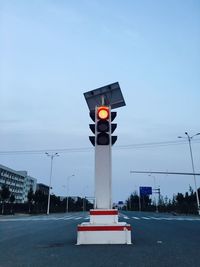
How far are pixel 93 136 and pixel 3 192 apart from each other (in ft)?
174

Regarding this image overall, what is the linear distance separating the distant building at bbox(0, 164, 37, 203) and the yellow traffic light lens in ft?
347

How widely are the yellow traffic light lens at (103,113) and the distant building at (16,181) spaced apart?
347 feet

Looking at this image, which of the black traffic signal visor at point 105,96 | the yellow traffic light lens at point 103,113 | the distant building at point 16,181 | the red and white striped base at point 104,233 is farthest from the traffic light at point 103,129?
the distant building at point 16,181

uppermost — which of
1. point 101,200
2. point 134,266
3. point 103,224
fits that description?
point 101,200

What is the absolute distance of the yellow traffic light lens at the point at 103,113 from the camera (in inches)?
328


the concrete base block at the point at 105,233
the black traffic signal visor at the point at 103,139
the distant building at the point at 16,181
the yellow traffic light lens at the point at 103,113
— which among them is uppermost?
the distant building at the point at 16,181

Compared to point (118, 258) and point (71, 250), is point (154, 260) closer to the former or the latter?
point (118, 258)

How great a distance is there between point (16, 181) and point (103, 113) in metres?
124

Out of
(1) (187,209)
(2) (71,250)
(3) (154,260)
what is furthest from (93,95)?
(1) (187,209)

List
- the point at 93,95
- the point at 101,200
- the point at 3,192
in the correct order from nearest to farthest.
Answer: the point at 101,200 → the point at 93,95 → the point at 3,192

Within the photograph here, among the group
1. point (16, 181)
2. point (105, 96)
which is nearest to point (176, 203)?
point (105, 96)

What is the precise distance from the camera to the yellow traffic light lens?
27.3 ft

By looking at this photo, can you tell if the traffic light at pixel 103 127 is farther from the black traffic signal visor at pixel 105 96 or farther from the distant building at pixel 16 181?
the distant building at pixel 16 181

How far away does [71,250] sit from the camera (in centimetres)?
679
